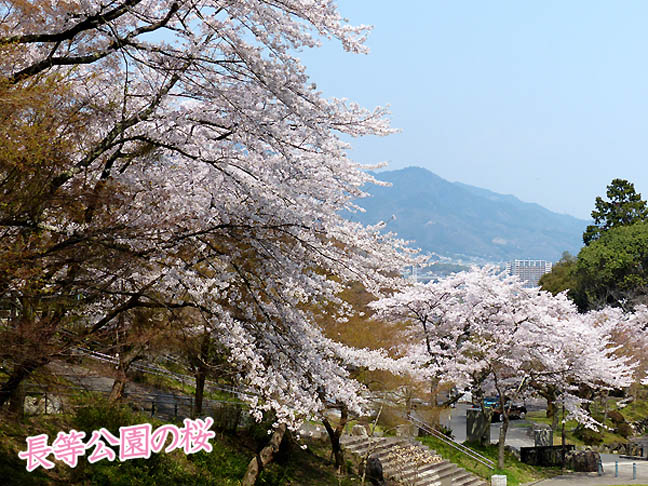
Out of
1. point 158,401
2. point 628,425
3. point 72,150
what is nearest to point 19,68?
point 72,150

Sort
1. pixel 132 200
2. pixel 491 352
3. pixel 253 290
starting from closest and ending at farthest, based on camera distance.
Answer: pixel 132 200 → pixel 253 290 → pixel 491 352

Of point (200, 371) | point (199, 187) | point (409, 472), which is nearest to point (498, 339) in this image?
point (409, 472)

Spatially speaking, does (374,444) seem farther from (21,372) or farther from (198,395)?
(21,372)

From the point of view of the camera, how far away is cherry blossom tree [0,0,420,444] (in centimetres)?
658

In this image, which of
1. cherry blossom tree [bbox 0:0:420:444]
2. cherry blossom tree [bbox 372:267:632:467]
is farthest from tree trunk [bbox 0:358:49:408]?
cherry blossom tree [bbox 372:267:632:467]

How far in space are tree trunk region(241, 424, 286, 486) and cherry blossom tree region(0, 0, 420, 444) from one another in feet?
14.9

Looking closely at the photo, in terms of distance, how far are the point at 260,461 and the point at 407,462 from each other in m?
5.60

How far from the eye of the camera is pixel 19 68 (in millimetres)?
7117

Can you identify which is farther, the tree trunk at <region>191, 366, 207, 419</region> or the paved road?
the paved road

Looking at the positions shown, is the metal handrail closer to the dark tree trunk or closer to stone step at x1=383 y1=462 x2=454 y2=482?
stone step at x1=383 y1=462 x2=454 y2=482

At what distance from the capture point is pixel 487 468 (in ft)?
67.0

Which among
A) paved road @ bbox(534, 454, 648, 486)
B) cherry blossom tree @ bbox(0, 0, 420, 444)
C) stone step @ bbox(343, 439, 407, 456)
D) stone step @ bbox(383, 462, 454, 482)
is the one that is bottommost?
paved road @ bbox(534, 454, 648, 486)

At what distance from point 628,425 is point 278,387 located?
99.6ft

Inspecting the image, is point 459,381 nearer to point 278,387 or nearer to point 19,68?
point 278,387
